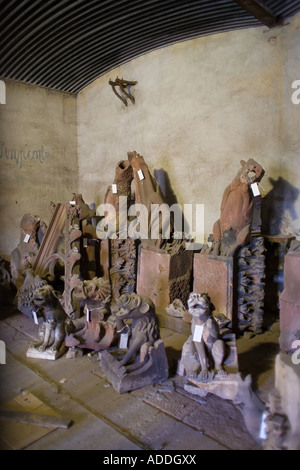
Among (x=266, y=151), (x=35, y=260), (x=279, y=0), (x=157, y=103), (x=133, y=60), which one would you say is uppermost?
(x=133, y=60)

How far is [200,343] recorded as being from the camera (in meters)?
3.09

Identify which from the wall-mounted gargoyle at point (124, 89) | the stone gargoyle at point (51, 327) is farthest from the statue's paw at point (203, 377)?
the wall-mounted gargoyle at point (124, 89)

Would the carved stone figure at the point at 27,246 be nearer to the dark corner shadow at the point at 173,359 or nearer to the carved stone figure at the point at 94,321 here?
the carved stone figure at the point at 94,321

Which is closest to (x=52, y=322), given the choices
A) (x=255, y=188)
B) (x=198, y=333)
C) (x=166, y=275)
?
(x=198, y=333)

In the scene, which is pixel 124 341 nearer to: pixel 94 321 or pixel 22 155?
pixel 94 321

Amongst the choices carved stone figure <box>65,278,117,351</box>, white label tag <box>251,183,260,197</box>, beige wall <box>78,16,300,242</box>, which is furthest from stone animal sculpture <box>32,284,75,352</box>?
beige wall <box>78,16,300,242</box>

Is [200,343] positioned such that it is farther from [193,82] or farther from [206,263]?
[193,82]

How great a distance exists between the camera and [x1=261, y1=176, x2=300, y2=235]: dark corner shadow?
4703 mm

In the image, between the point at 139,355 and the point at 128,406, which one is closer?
the point at 128,406

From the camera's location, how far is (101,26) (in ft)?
17.7

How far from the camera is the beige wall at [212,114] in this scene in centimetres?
470

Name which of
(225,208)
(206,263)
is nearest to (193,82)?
(225,208)

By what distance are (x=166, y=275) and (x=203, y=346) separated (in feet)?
6.07
